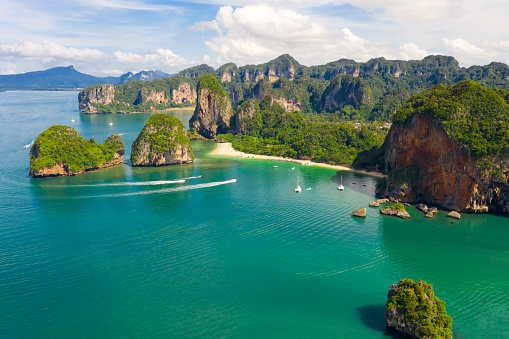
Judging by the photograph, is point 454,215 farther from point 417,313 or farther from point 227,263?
point 227,263

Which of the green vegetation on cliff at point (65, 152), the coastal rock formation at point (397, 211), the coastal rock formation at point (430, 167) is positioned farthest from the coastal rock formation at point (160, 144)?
the coastal rock formation at point (397, 211)

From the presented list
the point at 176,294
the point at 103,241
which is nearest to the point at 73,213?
the point at 103,241

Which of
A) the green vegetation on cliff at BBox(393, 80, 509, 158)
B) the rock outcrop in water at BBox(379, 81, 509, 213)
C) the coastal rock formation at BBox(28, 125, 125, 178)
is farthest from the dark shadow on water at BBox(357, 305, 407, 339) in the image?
the coastal rock formation at BBox(28, 125, 125, 178)

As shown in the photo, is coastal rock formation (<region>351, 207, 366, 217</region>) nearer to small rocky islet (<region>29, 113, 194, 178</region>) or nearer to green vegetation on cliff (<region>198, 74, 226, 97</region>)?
small rocky islet (<region>29, 113, 194, 178</region>)

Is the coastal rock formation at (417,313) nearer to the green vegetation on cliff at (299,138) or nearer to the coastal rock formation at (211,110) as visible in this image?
the green vegetation on cliff at (299,138)

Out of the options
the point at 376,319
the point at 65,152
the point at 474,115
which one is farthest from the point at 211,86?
the point at 376,319

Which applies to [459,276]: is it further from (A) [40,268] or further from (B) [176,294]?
(A) [40,268]

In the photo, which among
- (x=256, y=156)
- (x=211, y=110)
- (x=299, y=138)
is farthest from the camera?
(x=211, y=110)
